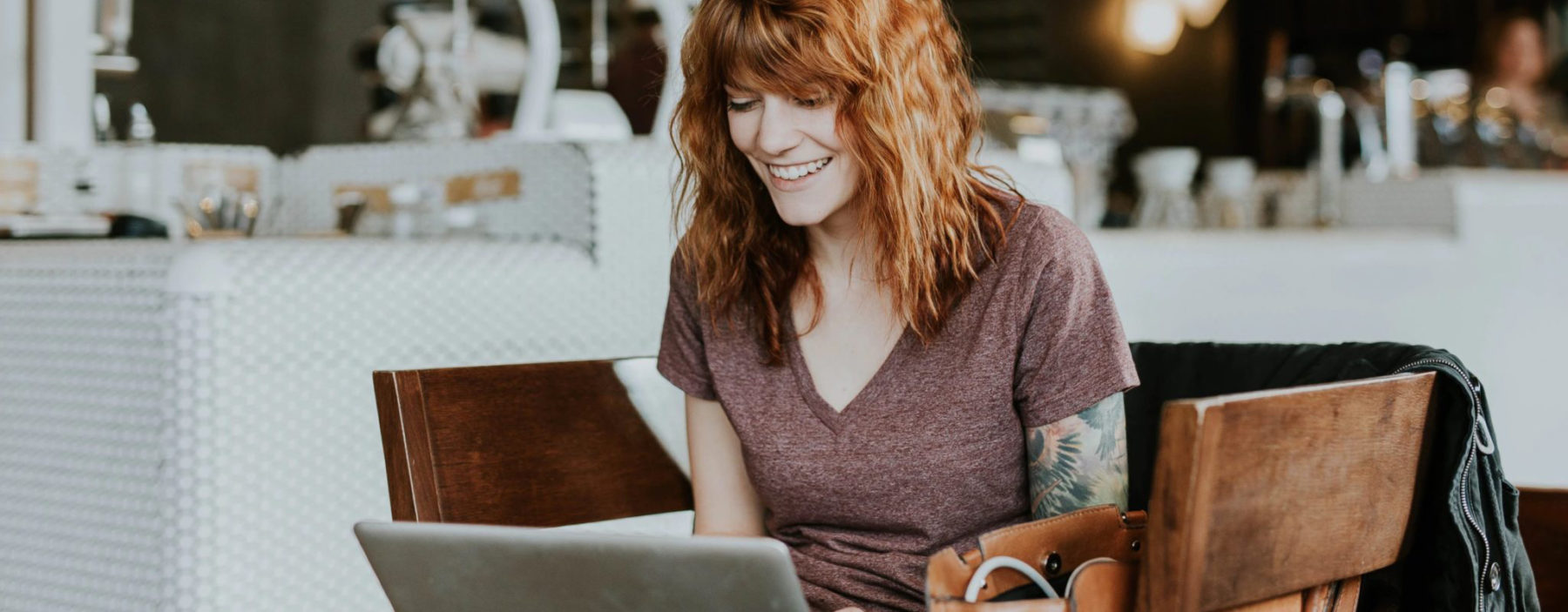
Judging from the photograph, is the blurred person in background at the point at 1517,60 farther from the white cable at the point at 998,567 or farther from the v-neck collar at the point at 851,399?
the white cable at the point at 998,567

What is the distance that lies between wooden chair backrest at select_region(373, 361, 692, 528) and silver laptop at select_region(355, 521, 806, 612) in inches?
8.4

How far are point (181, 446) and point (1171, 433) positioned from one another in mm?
818

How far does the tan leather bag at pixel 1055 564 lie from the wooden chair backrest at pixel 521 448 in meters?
0.45

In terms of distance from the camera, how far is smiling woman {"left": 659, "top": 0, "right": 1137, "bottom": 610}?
117cm

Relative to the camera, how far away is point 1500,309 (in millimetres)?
2545

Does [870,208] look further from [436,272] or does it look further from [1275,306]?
[1275,306]

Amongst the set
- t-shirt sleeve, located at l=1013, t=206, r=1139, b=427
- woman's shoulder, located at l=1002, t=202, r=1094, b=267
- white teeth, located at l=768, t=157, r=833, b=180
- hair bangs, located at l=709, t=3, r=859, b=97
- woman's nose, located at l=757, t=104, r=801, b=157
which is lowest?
t-shirt sleeve, located at l=1013, t=206, r=1139, b=427

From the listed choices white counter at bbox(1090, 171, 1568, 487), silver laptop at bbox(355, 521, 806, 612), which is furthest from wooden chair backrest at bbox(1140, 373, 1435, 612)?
white counter at bbox(1090, 171, 1568, 487)

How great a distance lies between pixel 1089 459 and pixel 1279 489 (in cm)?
31

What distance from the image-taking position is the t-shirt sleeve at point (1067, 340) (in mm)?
1136

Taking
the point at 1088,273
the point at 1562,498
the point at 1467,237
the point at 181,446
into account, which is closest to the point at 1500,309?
the point at 1467,237

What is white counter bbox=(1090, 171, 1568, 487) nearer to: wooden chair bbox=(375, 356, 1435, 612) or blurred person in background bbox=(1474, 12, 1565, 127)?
wooden chair bbox=(375, 356, 1435, 612)

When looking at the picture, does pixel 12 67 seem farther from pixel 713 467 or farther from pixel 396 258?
pixel 713 467

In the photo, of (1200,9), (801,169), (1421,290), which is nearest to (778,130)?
(801,169)
